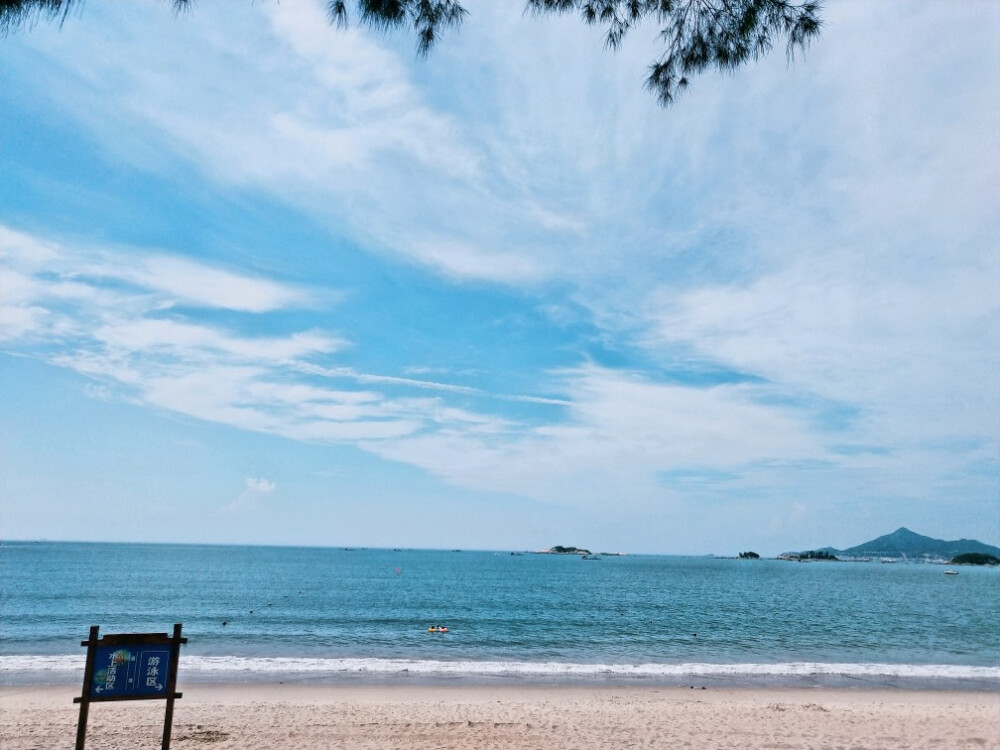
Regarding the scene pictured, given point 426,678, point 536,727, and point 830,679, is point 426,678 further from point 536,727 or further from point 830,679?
point 830,679

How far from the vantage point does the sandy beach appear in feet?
36.7

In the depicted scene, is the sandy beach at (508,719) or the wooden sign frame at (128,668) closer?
the wooden sign frame at (128,668)

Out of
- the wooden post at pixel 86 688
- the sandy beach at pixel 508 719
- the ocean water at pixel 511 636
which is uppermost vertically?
the wooden post at pixel 86 688

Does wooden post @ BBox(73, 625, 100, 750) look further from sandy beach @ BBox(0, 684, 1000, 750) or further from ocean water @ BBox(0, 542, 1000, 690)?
ocean water @ BBox(0, 542, 1000, 690)

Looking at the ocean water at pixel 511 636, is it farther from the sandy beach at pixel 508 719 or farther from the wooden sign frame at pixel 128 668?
the wooden sign frame at pixel 128 668

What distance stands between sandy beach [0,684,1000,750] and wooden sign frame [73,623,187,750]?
431 cm

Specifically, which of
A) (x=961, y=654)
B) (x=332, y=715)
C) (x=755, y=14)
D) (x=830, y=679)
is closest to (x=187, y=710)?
(x=332, y=715)

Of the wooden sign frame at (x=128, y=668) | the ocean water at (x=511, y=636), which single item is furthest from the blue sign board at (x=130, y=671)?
the ocean water at (x=511, y=636)

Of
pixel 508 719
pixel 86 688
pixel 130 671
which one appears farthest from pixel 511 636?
pixel 86 688

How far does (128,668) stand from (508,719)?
27.0ft

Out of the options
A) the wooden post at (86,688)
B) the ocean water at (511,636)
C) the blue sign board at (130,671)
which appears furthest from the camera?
the ocean water at (511,636)

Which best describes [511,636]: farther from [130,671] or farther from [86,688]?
[86,688]

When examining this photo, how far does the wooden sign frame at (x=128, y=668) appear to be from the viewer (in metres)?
7.08

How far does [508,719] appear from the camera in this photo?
41.9 feet
